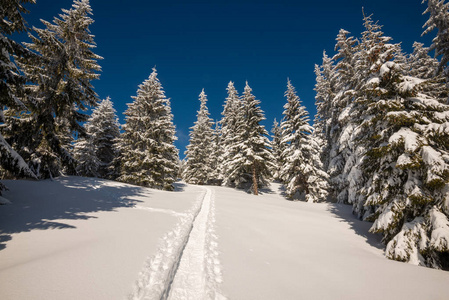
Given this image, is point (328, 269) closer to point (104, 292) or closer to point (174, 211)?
point (104, 292)

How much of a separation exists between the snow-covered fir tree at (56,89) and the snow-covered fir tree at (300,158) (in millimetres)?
19774

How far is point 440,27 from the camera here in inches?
637

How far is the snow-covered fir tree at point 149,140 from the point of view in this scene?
64.3ft

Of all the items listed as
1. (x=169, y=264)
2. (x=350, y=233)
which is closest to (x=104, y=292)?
(x=169, y=264)

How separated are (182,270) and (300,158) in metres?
19.5

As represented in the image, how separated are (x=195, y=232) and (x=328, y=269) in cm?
487

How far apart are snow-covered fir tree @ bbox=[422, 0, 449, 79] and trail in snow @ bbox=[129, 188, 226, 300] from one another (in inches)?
916

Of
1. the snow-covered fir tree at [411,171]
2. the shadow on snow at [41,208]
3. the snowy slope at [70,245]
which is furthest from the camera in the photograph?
the snow-covered fir tree at [411,171]

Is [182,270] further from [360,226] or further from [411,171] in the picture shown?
[360,226]

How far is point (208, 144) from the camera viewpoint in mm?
37406

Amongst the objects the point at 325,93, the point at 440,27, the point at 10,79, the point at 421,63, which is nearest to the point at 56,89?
the point at 10,79

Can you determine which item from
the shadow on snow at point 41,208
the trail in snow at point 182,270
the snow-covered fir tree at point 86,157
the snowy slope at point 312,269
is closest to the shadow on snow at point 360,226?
the snowy slope at point 312,269

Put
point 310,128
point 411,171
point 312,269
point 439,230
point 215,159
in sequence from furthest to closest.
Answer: point 215,159
point 310,128
point 411,171
point 439,230
point 312,269

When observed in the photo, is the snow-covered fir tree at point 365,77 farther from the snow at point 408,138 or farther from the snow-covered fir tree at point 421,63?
the snow-covered fir tree at point 421,63
